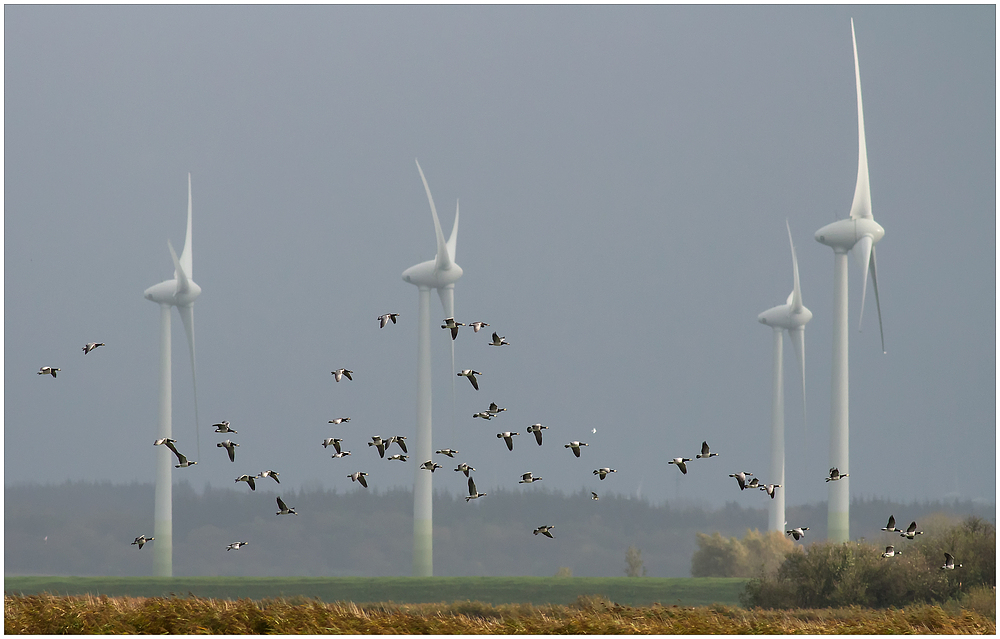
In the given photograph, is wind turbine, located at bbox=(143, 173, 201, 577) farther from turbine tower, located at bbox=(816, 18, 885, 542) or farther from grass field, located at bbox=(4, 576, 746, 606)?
turbine tower, located at bbox=(816, 18, 885, 542)

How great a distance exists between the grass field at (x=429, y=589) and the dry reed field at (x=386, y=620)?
Result: 23.9 m

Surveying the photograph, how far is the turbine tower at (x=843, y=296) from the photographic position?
240 feet

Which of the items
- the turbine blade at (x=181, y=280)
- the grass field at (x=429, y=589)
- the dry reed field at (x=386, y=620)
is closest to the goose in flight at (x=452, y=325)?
the dry reed field at (x=386, y=620)

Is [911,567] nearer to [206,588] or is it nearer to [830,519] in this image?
[830,519]

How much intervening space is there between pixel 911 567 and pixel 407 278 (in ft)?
151

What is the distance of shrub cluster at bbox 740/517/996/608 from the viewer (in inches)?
1866

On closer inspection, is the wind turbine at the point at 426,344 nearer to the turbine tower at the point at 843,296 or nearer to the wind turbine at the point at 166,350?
the wind turbine at the point at 166,350

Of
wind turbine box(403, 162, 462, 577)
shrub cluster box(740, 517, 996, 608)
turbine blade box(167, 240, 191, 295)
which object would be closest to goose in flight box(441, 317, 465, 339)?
shrub cluster box(740, 517, 996, 608)

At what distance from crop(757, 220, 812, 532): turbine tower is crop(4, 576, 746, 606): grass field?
403 inches

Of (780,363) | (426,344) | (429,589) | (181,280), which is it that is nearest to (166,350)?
(181,280)

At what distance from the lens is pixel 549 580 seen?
301 feet

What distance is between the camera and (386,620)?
37312mm

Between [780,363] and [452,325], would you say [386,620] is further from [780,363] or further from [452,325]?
[780,363]

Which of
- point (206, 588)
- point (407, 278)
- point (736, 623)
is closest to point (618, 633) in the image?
point (736, 623)
